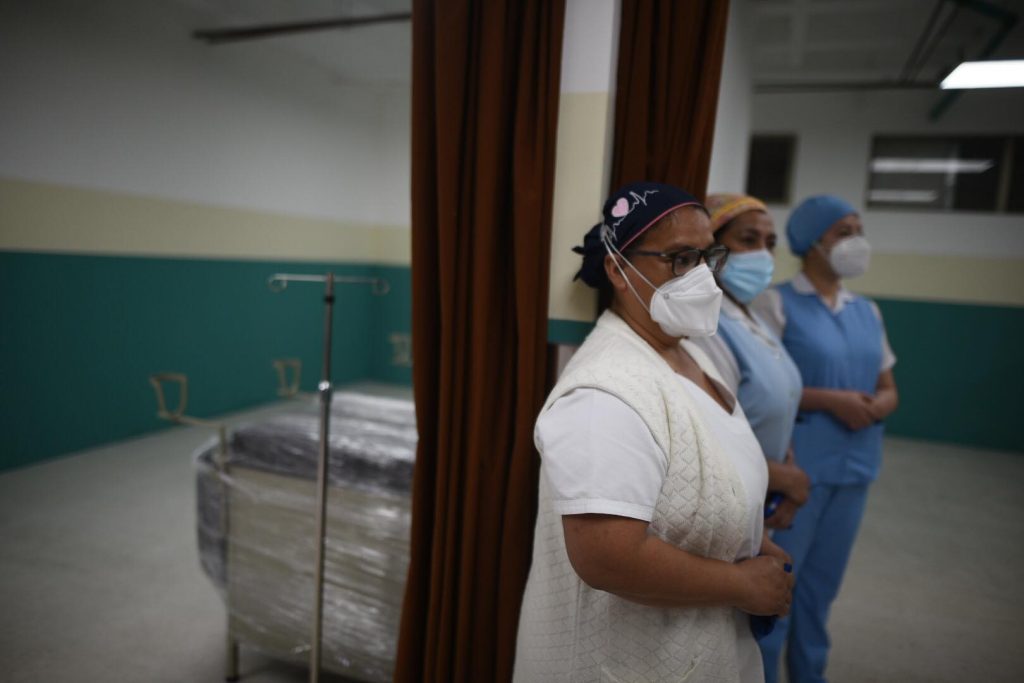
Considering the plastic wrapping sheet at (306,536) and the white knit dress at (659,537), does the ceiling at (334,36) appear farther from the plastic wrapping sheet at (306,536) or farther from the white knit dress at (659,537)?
the white knit dress at (659,537)

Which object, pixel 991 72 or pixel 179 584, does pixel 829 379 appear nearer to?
pixel 991 72

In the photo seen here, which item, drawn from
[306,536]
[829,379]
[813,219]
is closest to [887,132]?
[813,219]

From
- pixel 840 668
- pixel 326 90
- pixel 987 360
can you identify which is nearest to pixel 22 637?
pixel 840 668

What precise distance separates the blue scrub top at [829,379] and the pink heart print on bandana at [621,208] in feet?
3.65

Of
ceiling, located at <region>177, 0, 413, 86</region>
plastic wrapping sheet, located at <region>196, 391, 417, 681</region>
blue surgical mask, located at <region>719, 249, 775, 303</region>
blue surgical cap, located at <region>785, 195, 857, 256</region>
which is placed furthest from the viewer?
ceiling, located at <region>177, 0, 413, 86</region>

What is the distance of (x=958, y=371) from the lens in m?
5.53

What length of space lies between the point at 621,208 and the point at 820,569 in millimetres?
1521

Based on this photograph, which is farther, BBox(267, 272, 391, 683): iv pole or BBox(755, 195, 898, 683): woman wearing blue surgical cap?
BBox(755, 195, 898, 683): woman wearing blue surgical cap

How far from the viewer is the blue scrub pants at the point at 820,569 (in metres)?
1.99

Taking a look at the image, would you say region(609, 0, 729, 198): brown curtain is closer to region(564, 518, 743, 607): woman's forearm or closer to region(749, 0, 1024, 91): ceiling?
region(564, 518, 743, 607): woman's forearm

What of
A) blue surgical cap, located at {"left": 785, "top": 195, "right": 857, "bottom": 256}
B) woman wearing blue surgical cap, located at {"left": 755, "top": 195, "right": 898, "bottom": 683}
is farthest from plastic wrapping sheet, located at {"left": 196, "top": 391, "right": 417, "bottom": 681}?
blue surgical cap, located at {"left": 785, "top": 195, "right": 857, "bottom": 256}

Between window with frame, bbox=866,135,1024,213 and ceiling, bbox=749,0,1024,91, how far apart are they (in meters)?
0.59

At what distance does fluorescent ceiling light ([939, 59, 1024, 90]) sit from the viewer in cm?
288

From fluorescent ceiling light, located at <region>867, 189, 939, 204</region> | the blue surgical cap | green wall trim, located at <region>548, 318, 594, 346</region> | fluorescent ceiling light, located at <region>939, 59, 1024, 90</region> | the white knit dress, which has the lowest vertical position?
the white knit dress
